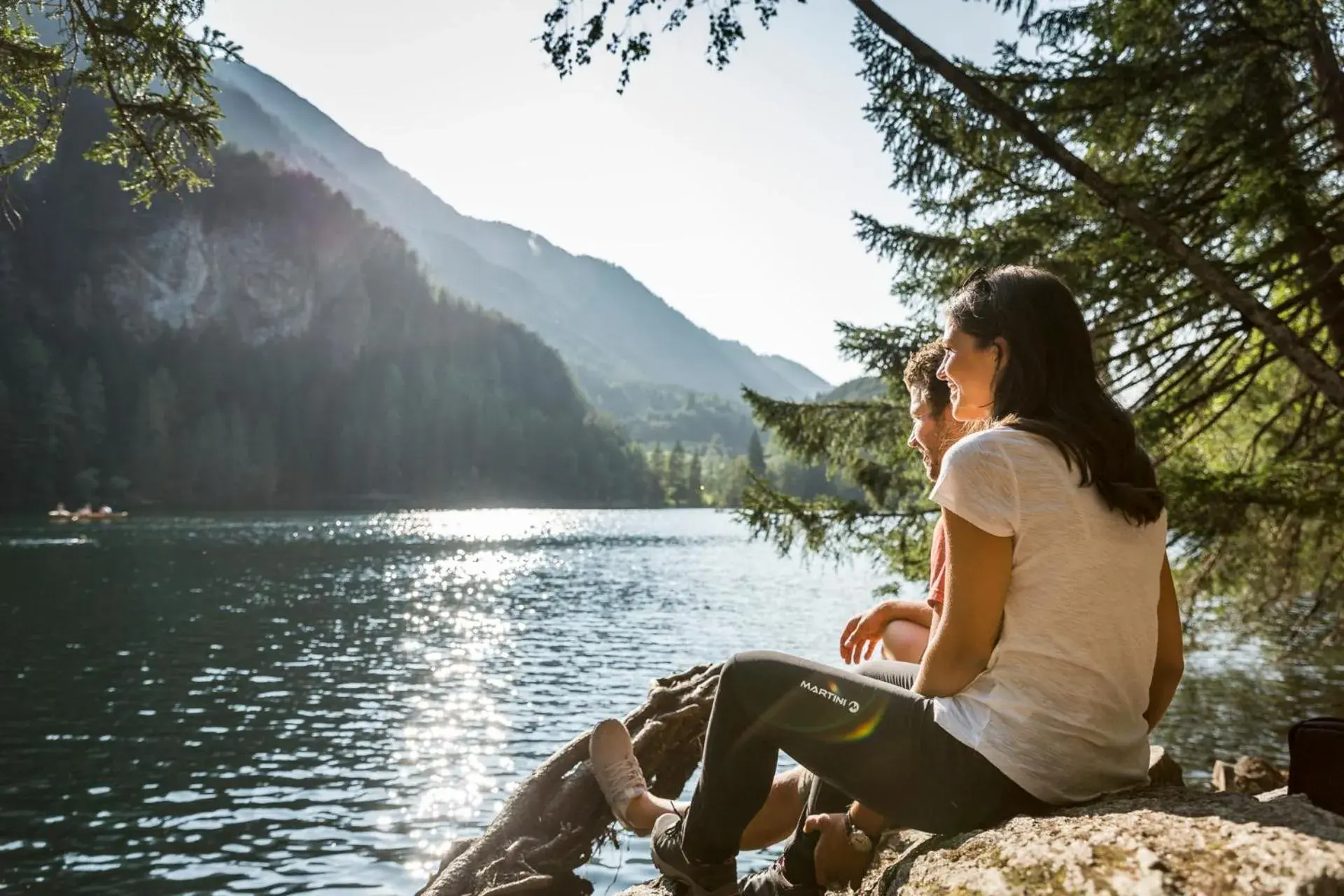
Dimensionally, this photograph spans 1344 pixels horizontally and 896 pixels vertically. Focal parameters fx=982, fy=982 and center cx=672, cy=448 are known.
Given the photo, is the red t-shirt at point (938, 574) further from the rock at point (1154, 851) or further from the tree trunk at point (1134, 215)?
the tree trunk at point (1134, 215)

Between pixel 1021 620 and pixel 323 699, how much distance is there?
16.7m

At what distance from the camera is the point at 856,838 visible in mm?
3318

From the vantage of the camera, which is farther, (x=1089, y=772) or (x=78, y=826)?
(x=78, y=826)

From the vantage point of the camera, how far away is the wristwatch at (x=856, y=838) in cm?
331

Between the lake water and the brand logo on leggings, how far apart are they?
5436 mm

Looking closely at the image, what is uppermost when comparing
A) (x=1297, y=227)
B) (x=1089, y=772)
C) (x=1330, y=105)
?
(x=1330, y=105)

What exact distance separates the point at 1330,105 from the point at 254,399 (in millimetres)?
138308

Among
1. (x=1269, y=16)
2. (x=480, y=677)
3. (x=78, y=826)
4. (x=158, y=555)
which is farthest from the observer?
(x=158, y=555)

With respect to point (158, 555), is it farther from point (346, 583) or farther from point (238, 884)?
point (238, 884)

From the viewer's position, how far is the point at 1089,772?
261 cm

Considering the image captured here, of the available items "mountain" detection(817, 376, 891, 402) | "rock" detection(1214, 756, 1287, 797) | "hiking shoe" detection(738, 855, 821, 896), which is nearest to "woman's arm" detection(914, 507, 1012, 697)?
"hiking shoe" detection(738, 855, 821, 896)

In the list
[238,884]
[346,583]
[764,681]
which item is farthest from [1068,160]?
[346,583]

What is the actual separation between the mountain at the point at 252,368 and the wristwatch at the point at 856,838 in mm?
101530

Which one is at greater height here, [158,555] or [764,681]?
[764,681]
